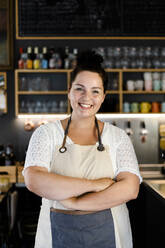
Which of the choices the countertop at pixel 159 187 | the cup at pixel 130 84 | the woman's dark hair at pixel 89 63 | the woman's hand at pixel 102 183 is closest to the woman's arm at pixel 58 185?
the woman's hand at pixel 102 183

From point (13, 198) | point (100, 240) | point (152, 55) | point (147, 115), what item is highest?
point (152, 55)

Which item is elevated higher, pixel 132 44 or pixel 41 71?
pixel 132 44

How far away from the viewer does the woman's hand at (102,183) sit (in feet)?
4.89

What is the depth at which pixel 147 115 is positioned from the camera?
4.29 meters

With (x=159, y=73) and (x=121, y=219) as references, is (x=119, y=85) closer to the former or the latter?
(x=159, y=73)

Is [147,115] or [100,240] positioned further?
[147,115]

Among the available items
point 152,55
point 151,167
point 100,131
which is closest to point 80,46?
point 152,55

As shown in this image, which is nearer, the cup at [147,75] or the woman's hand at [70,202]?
the woman's hand at [70,202]

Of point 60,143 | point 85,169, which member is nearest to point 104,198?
point 85,169

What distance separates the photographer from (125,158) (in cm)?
160

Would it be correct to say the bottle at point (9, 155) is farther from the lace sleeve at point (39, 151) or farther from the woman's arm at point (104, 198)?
the woman's arm at point (104, 198)

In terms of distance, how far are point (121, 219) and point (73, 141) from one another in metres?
0.47

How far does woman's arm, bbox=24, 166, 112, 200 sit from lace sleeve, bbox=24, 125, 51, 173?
0.05 m

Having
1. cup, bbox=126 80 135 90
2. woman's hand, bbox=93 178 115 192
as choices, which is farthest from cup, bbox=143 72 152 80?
woman's hand, bbox=93 178 115 192
